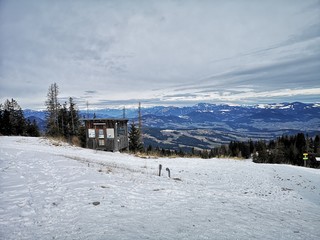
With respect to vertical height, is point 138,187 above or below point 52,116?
below

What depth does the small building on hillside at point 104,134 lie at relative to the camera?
28.7m

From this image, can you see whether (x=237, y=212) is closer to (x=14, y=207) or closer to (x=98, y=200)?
(x=98, y=200)

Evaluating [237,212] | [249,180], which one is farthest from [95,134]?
[237,212]

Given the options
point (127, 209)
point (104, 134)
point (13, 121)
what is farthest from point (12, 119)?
point (127, 209)

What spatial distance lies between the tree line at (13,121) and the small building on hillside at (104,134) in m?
30.9

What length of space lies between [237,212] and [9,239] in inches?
266

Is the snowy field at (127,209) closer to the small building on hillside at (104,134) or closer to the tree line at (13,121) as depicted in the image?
the small building on hillside at (104,134)

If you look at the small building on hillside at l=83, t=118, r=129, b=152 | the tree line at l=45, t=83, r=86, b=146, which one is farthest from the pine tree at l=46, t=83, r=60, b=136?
the small building on hillside at l=83, t=118, r=129, b=152

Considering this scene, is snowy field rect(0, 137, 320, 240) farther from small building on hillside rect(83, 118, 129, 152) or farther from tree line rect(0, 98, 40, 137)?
tree line rect(0, 98, 40, 137)

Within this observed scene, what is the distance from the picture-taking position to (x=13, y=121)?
52906 mm

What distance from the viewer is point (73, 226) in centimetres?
539

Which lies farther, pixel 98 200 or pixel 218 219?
pixel 98 200

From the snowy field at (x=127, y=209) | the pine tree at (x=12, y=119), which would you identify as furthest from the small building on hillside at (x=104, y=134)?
the pine tree at (x=12, y=119)

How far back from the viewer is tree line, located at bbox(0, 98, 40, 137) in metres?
50.8
